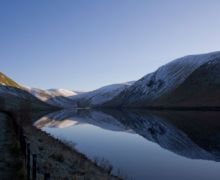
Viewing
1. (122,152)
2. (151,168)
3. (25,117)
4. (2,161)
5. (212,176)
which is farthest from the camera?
(25,117)

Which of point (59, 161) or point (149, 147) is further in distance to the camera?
point (149, 147)

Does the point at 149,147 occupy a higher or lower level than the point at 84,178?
lower

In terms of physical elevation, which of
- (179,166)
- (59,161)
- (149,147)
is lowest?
(149,147)

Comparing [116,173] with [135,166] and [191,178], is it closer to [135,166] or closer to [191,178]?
[135,166]

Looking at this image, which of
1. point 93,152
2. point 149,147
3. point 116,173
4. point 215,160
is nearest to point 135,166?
point 116,173

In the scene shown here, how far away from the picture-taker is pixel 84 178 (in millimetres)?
22312

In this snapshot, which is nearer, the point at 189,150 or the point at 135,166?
the point at 135,166

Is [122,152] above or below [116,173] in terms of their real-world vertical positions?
below

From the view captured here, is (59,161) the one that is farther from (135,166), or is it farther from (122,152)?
(122,152)

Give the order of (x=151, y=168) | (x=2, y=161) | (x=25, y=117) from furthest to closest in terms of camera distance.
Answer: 1. (x=25, y=117)
2. (x=151, y=168)
3. (x=2, y=161)

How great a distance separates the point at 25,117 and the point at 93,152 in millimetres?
34222

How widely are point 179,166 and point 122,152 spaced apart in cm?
1084

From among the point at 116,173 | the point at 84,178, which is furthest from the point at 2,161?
the point at 116,173

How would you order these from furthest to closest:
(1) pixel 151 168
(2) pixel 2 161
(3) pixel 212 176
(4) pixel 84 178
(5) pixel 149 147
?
(5) pixel 149 147, (1) pixel 151 168, (3) pixel 212 176, (2) pixel 2 161, (4) pixel 84 178
